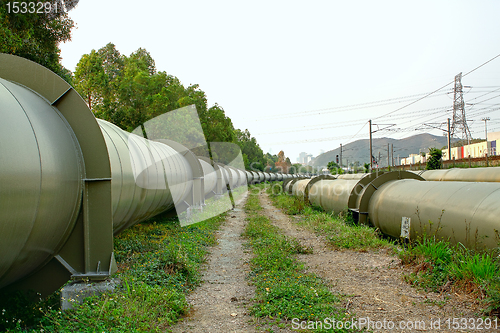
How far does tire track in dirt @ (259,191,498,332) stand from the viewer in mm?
3705

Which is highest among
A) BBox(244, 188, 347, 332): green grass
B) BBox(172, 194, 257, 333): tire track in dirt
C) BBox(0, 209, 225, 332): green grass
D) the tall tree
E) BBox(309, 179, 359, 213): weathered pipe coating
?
the tall tree

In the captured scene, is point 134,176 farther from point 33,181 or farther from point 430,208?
point 430,208

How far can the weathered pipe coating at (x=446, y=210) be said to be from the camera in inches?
184

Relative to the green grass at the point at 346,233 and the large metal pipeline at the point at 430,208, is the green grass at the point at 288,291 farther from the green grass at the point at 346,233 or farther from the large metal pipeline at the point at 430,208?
the large metal pipeline at the point at 430,208

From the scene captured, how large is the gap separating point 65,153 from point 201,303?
2519 millimetres

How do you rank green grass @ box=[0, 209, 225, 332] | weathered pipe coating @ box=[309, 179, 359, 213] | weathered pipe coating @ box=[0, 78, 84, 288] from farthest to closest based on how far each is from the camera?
weathered pipe coating @ box=[309, 179, 359, 213] < green grass @ box=[0, 209, 225, 332] < weathered pipe coating @ box=[0, 78, 84, 288]

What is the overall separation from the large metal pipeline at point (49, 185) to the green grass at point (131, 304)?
10.4 inches

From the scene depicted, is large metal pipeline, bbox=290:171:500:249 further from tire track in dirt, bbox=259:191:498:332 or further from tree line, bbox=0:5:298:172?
tree line, bbox=0:5:298:172

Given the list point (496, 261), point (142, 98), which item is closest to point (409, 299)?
point (496, 261)

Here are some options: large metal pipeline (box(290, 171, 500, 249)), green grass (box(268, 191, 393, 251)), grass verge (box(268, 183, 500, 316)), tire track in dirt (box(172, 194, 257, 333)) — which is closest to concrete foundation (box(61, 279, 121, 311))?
tire track in dirt (box(172, 194, 257, 333))

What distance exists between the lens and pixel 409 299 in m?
4.15

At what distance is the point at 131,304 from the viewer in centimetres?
373

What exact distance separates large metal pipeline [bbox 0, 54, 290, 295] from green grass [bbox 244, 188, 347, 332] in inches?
74.4

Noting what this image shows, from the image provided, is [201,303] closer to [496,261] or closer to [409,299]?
[409,299]
